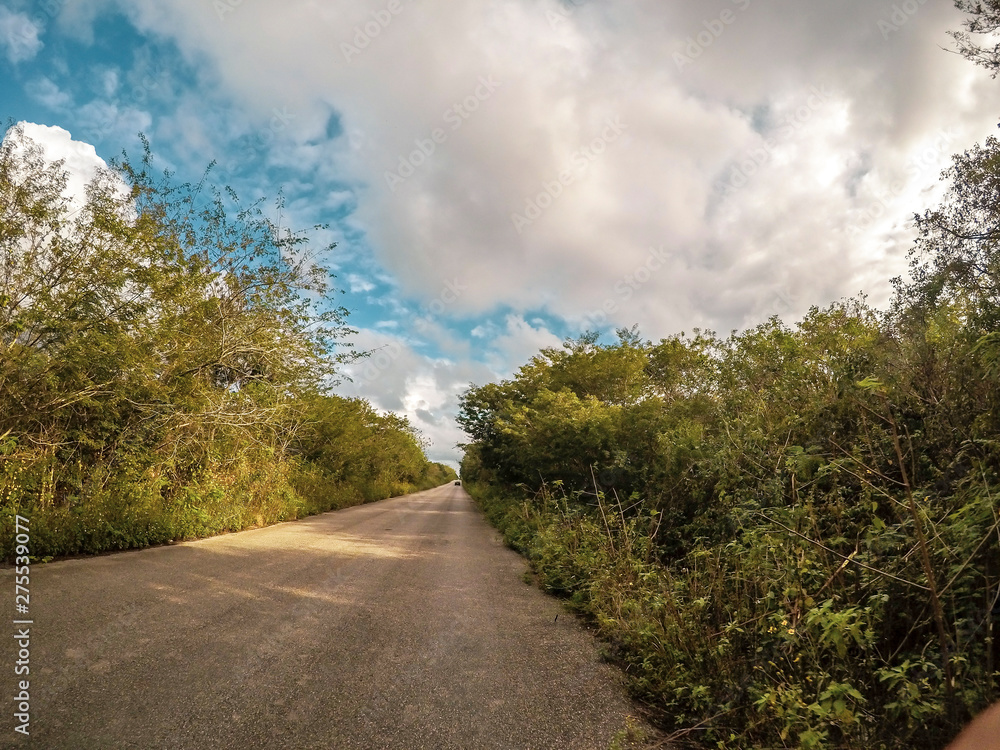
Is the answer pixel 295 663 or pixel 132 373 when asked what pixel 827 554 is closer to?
pixel 295 663

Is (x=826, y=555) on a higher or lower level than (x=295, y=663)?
higher

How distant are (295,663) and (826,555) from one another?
3993 millimetres

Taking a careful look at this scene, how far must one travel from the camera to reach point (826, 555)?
3213 mm

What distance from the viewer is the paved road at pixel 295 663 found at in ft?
8.62

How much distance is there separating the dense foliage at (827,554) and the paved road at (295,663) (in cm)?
74

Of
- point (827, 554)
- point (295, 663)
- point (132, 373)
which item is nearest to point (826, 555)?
point (827, 554)

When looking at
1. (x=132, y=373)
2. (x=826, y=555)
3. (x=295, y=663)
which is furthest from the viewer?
(x=132, y=373)

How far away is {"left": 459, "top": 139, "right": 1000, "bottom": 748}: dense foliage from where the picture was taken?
2.28 metres

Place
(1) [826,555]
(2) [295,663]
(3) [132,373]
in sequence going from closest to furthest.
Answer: (1) [826,555], (2) [295,663], (3) [132,373]

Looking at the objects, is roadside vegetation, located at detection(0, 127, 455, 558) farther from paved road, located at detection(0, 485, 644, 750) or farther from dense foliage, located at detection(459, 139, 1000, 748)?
dense foliage, located at detection(459, 139, 1000, 748)

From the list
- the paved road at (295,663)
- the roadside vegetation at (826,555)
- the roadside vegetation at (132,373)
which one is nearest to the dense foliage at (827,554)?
the roadside vegetation at (826,555)

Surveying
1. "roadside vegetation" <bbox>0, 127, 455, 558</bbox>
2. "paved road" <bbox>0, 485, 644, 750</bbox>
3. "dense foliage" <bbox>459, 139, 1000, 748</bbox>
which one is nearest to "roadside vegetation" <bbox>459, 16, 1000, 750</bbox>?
"dense foliage" <bbox>459, 139, 1000, 748</bbox>

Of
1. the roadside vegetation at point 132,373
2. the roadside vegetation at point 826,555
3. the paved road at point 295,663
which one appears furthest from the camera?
the roadside vegetation at point 132,373

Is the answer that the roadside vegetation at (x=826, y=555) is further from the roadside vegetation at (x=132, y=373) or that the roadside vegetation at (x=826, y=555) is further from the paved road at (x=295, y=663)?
the roadside vegetation at (x=132, y=373)
